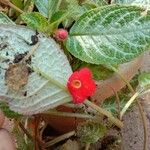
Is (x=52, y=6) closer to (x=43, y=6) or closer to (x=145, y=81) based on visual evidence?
(x=43, y=6)

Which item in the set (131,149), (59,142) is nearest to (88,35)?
(59,142)

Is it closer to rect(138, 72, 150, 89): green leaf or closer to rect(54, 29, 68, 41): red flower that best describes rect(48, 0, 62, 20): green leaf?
rect(54, 29, 68, 41): red flower

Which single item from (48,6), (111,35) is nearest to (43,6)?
(48,6)

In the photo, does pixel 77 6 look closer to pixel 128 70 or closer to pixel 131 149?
pixel 128 70

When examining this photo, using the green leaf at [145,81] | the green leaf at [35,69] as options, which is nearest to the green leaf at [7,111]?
the green leaf at [35,69]

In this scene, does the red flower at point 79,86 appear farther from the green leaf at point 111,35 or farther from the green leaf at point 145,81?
the green leaf at point 145,81

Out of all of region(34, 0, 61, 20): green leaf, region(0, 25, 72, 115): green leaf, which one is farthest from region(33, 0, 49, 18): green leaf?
region(0, 25, 72, 115): green leaf
